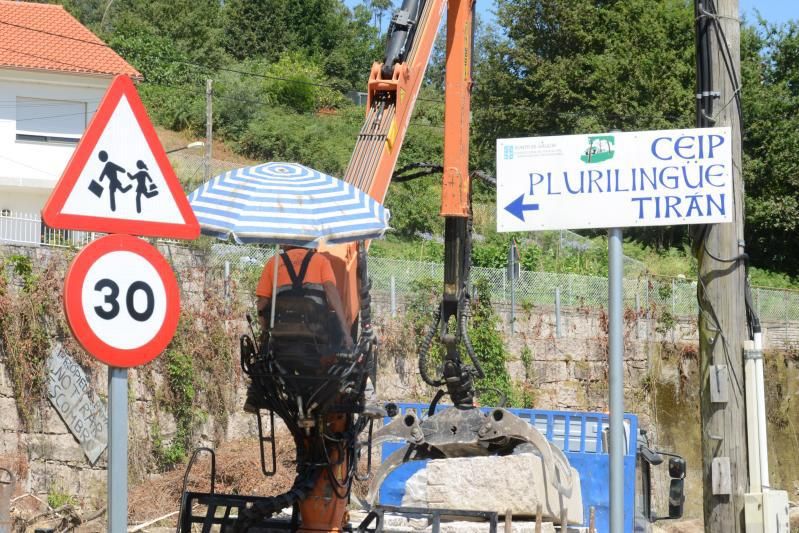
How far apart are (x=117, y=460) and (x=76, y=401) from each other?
13.0 metres

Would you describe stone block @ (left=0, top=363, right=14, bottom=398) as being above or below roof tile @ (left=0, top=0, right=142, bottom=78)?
below

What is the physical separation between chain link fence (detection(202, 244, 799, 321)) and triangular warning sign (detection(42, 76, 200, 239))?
575 inches

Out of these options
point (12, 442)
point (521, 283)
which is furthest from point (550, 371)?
point (12, 442)

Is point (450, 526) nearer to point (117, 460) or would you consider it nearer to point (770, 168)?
point (117, 460)

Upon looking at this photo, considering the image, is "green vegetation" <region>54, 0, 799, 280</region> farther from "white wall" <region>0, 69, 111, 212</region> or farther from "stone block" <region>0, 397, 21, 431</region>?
"stone block" <region>0, 397, 21, 431</region>

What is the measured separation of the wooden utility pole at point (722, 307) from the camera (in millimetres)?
7754

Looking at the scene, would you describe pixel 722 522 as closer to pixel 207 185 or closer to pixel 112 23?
pixel 207 185

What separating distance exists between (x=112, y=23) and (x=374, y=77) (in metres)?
45.2

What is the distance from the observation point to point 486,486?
Answer: 8.06 meters

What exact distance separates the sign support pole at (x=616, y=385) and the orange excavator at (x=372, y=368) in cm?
267

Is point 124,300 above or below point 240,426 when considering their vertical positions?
above

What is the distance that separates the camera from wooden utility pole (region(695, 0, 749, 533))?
7.75 m

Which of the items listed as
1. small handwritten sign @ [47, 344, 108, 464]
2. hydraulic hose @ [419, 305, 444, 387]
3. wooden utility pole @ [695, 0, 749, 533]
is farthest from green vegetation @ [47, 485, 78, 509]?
wooden utility pole @ [695, 0, 749, 533]

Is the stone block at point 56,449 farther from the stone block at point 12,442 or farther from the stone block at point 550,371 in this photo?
the stone block at point 550,371
